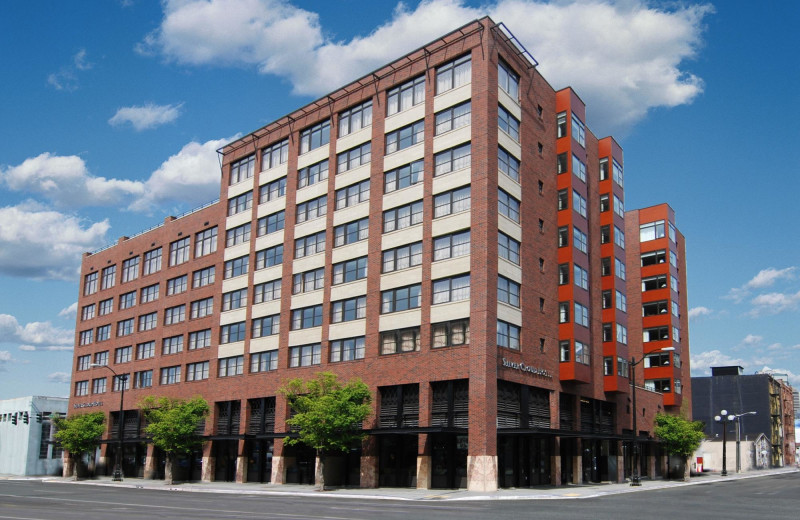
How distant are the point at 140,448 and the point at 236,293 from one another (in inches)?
890

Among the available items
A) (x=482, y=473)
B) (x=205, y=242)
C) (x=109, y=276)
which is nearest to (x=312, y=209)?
(x=205, y=242)

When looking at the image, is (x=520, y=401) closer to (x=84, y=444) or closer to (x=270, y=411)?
(x=270, y=411)

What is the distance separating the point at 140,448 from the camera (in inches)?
3123

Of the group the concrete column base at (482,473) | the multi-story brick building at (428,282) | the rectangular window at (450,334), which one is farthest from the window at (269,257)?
the concrete column base at (482,473)

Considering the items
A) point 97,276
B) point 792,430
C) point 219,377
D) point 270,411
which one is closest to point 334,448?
point 270,411

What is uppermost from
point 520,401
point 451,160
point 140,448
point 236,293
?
point 451,160

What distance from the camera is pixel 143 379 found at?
261 feet

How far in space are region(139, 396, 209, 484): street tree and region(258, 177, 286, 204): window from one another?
59.7 feet

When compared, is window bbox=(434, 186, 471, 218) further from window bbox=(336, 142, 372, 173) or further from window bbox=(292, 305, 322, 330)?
window bbox=(292, 305, 322, 330)

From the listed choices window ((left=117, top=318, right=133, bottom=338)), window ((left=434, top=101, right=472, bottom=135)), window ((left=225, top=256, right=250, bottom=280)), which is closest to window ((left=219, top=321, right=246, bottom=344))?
window ((left=225, top=256, right=250, bottom=280))

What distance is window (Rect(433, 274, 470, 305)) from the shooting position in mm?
49781

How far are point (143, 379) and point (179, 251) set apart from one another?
45.3 ft

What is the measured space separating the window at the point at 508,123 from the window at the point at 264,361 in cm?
2605

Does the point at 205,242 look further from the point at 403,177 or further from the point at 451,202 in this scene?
the point at 451,202
